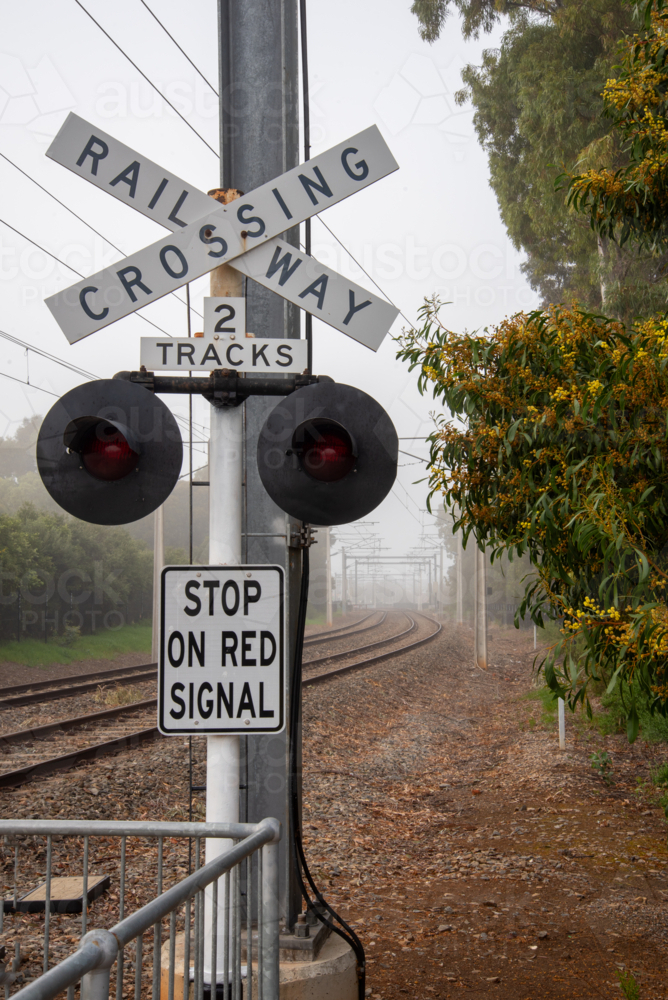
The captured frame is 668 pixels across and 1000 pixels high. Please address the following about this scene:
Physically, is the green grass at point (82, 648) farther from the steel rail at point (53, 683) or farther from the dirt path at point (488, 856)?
the dirt path at point (488, 856)

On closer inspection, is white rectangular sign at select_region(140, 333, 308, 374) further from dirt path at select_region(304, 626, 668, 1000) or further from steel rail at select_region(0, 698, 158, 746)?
steel rail at select_region(0, 698, 158, 746)

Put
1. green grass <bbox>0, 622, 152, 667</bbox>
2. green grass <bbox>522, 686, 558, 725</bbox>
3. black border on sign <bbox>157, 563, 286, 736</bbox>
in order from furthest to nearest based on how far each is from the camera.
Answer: green grass <bbox>0, 622, 152, 667</bbox> < green grass <bbox>522, 686, 558, 725</bbox> < black border on sign <bbox>157, 563, 286, 736</bbox>

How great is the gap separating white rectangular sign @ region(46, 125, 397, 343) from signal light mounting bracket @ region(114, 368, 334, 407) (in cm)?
30

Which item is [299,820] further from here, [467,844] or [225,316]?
[467,844]

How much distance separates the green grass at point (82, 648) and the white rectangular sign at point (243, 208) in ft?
86.3

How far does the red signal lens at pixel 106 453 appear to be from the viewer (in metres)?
3.28

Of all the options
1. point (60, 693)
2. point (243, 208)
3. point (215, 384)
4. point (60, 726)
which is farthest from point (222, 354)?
point (60, 693)

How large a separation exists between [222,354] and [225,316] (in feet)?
0.55

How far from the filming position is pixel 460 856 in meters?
8.23

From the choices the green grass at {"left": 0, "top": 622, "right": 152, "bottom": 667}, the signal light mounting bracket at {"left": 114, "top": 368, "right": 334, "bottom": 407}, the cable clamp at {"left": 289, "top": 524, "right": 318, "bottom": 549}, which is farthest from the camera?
the green grass at {"left": 0, "top": 622, "right": 152, "bottom": 667}

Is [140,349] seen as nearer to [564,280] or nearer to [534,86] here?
[534,86]

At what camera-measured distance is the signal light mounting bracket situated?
3.50 m

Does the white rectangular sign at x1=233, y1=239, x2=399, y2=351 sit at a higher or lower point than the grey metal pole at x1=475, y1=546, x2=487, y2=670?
higher

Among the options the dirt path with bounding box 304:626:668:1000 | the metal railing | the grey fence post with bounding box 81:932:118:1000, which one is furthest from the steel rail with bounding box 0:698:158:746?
the grey fence post with bounding box 81:932:118:1000
